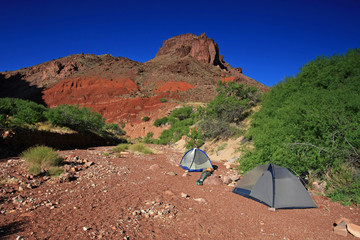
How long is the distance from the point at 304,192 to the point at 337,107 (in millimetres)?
3711

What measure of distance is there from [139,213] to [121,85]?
179ft

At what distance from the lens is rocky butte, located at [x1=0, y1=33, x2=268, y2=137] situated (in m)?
43.1

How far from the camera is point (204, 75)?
65188 mm

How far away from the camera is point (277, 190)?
5.83m

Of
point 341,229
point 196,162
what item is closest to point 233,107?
point 196,162

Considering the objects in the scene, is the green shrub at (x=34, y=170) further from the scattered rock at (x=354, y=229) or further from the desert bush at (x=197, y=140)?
the desert bush at (x=197, y=140)

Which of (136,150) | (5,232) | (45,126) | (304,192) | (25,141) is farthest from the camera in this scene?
(136,150)

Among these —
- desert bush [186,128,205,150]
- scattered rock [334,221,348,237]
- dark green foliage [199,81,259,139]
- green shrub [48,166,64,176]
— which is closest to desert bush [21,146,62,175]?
green shrub [48,166,64,176]

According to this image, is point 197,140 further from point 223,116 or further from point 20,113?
point 20,113

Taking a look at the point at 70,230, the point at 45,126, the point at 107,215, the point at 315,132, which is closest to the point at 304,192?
the point at 315,132

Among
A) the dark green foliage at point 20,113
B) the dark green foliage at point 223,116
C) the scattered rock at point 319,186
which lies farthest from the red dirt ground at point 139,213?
the dark green foliage at point 223,116

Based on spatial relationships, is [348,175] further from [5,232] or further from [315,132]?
[5,232]

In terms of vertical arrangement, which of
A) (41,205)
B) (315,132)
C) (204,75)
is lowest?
(41,205)

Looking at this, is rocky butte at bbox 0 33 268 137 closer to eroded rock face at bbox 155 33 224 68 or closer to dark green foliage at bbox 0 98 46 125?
eroded rock face at bbox 155 33 224 68
